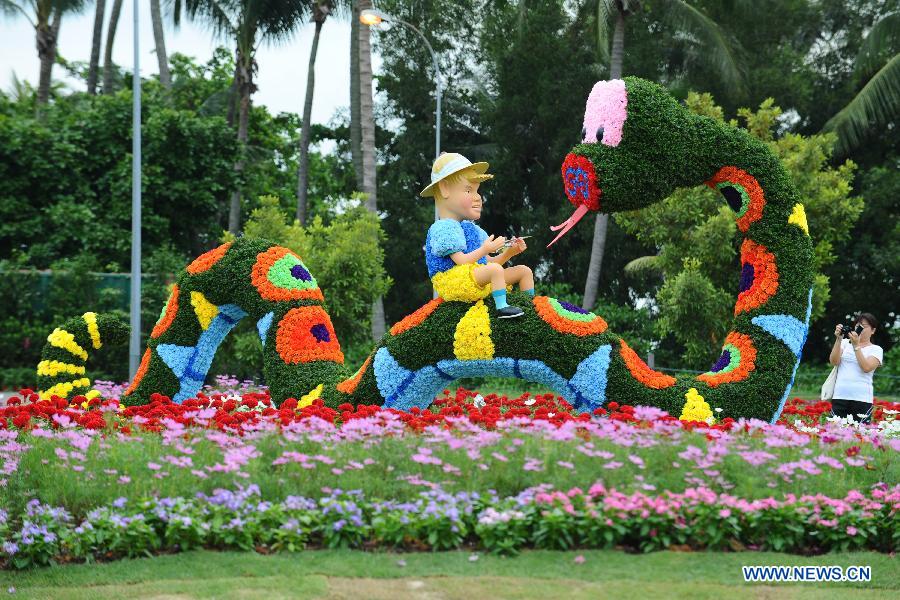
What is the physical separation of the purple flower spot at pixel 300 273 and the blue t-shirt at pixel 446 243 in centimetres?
150

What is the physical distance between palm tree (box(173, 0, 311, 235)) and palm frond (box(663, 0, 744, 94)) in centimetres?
890

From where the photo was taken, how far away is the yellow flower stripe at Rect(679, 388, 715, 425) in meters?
7.61

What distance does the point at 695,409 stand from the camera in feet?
25.1

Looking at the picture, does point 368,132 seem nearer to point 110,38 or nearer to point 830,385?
point 830,385

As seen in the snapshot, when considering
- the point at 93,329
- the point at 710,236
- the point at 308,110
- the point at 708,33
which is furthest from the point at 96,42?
the point at 93,329

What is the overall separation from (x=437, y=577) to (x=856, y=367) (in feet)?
17.4

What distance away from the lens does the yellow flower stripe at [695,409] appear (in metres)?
7.61

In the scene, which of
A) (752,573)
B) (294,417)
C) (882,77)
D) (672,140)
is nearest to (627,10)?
(882,77)

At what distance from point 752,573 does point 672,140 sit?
145 inches

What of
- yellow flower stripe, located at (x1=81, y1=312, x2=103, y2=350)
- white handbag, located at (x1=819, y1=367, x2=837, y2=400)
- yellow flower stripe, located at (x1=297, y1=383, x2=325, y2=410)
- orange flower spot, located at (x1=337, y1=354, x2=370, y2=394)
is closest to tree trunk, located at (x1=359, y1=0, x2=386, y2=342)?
yellow flower stripe, located at (x1=81, y1=312, x2=103, y2=350)

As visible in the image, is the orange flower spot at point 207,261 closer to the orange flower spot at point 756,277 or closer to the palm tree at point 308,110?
the orange flower spot at point 756,277

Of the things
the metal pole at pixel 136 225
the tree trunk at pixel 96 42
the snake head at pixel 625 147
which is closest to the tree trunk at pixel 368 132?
the metal pole at pixel 136 225

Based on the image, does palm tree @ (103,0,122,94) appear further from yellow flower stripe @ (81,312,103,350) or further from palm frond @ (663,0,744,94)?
yellow flower stripe @ (81,312,103,350)

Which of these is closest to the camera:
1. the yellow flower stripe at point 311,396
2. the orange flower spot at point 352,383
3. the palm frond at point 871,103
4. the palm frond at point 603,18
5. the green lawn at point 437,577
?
the green lawn at point 437,577
